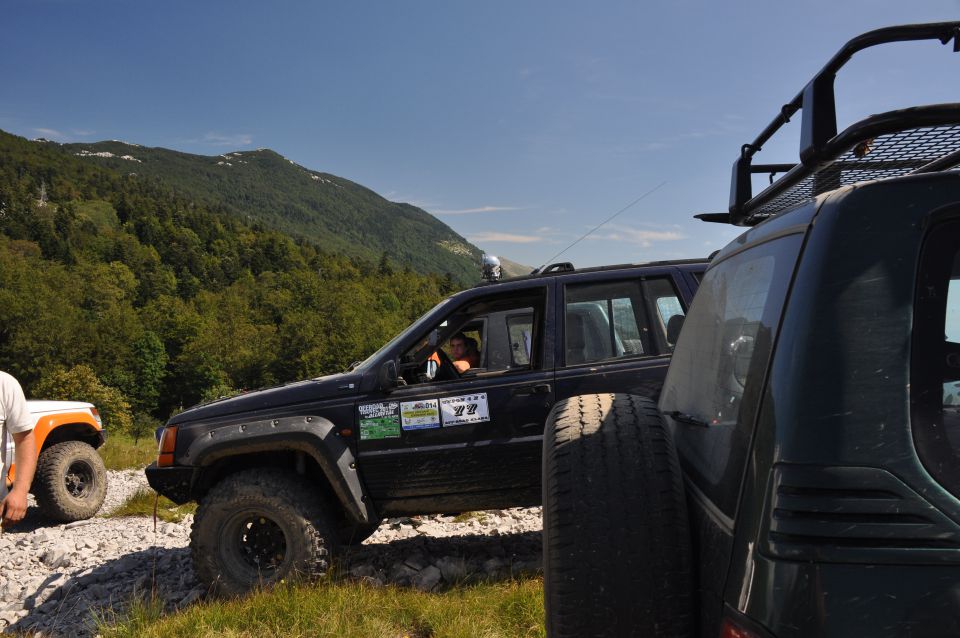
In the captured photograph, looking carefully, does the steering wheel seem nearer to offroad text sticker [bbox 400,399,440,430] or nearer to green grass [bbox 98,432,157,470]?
offroad text sticker [bbox 400,399,440,430]

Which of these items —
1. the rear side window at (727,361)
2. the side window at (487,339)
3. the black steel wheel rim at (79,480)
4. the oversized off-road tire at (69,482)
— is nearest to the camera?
the rear side window at (727,361)

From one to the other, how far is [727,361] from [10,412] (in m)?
3.67

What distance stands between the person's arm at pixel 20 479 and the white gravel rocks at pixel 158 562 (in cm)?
85

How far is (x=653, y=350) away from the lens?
434 cm

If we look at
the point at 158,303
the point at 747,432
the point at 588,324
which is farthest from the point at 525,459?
the point at 158,303

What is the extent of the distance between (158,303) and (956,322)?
119m

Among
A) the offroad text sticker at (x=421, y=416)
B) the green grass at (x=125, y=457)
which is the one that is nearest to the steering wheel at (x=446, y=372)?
the offroad text sticker at (x=421, y=416)

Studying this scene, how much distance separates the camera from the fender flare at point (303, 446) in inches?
162

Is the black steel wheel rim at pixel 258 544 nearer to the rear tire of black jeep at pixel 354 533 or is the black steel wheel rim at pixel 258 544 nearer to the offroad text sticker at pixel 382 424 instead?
the rear tire of black jeep at pixel 354 533

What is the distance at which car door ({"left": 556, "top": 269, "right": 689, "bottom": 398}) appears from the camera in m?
4.27

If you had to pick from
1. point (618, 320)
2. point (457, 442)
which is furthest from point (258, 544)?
point (618, 320)

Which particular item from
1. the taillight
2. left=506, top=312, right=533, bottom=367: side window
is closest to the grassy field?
the taillight

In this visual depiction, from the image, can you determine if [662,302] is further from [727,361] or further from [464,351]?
[727,361]

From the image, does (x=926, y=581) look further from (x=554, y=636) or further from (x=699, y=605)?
(x=554, y=636)
